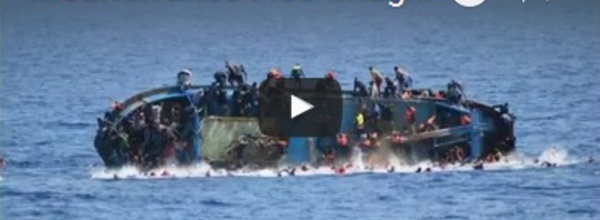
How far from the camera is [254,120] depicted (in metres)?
55.6

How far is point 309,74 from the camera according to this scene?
74812 millimetres

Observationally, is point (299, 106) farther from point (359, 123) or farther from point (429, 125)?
point (429, 125)

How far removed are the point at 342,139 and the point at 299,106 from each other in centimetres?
1122

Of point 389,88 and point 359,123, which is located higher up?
point 389,88

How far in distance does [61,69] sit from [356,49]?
38.4 feet


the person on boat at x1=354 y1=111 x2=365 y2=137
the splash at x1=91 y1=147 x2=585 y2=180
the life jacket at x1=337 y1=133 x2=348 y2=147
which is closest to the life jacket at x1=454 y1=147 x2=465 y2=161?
the splash at x1=91 y1=147 x2=585 y2=180

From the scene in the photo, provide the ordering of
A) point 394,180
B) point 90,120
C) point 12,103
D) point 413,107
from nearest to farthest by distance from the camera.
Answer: point 394,180, point 413,107, point 90,120, point 12,103

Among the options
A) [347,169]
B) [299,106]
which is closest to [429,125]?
[347,169]

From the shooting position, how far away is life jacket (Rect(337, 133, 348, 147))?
5634cm

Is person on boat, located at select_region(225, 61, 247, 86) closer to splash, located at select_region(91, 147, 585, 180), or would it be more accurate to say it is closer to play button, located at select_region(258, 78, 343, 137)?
splash, located at select_region(91, 147, 585, 180)

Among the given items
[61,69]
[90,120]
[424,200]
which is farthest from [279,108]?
[61,69]

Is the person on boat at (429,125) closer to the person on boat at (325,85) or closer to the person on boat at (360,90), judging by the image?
the person on boat at (360,90)

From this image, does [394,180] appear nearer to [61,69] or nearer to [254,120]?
[254,120]

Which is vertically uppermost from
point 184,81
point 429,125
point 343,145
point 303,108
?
point 184,81
